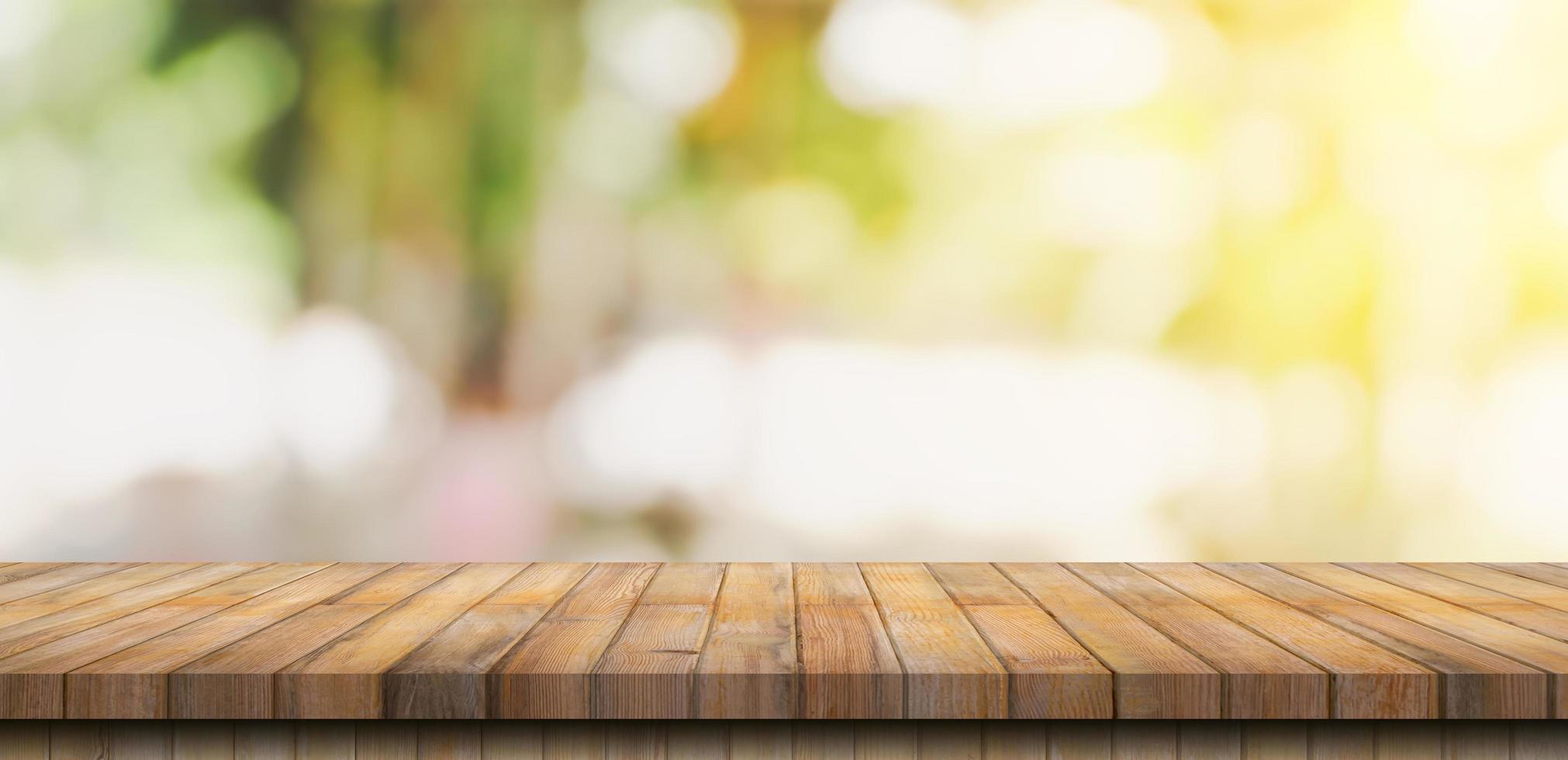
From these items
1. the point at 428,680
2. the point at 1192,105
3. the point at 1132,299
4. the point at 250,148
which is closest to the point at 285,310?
the point at 250,148

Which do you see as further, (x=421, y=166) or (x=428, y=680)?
(x=421, y=166)

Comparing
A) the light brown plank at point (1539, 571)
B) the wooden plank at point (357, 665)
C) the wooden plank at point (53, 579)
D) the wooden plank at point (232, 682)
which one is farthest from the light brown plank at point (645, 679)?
the light brown plank at point (1539, 571)

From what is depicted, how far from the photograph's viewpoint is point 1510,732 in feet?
3.99

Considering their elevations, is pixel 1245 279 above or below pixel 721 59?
below

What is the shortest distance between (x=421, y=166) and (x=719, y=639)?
48.5 inches

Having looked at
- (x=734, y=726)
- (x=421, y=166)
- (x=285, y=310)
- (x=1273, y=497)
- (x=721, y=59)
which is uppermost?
(x=721, y=59)

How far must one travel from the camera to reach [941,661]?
1.22 metres

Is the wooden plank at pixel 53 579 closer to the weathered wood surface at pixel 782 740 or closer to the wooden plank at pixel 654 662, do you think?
the weathered wood surface at pixel 782 740

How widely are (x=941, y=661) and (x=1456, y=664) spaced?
55cm

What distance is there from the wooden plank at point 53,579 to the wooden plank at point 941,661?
1228 millimetres

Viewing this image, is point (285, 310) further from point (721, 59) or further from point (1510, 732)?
point (1510, 732)

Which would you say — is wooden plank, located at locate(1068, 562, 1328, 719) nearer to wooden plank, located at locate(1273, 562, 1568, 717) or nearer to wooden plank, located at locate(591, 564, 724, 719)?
wooden plank, located at locate(1273, 562, 1568, 717)

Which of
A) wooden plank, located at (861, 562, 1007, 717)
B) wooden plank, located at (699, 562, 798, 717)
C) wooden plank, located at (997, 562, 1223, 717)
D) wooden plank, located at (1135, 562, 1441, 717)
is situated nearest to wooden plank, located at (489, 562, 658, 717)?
wooden plank, located at (699, 562, 798, 717)

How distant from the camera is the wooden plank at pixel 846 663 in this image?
1.17 m
